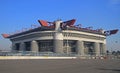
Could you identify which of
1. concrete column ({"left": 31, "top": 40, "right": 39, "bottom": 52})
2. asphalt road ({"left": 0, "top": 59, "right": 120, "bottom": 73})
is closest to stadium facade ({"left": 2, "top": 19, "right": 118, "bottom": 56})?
concrete column ({"left": 31, "top": 40, "right": 39, "bottom": 52})

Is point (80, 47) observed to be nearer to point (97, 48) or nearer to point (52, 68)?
point (97, 48)

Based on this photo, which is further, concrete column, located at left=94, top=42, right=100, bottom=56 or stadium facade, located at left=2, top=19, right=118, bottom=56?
concrete column, located at left=94, top=42, right=100, bottom=56

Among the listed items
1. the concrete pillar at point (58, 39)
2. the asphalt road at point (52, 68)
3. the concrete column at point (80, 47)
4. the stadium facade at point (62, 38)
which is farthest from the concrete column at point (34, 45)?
the asphalt road at point (52, 68)

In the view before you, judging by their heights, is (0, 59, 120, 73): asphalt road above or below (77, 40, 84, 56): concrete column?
below

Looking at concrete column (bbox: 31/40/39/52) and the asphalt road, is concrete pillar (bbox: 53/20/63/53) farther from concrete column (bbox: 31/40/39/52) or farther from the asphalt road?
the asphalt road

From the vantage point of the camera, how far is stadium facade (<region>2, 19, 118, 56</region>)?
10331 centimetres

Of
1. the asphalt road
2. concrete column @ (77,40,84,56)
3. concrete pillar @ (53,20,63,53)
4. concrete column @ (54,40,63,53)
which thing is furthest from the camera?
concrete column @ (77,40,84,56)

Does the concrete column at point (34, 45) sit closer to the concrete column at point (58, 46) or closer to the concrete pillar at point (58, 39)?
the concrete pillar at point (58, 39)

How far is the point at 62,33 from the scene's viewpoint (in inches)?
4154

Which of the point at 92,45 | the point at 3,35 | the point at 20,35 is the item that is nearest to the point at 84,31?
the point at 92,45

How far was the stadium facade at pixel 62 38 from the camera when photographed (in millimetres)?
103312

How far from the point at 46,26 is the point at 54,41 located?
8.70 metres

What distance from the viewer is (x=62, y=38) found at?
10512cm

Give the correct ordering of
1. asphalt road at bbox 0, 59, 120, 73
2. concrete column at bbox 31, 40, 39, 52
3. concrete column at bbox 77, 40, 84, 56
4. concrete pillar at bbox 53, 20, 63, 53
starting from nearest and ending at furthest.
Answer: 1. asphalt road at bbox 0, 59, 120, 73
2. concrete pillar at bbox 53, 20, 63, 53
3. concrete column at bbox 77, 40, 84, 56
4. concrete column at bbox 31, 40, 39, 52
